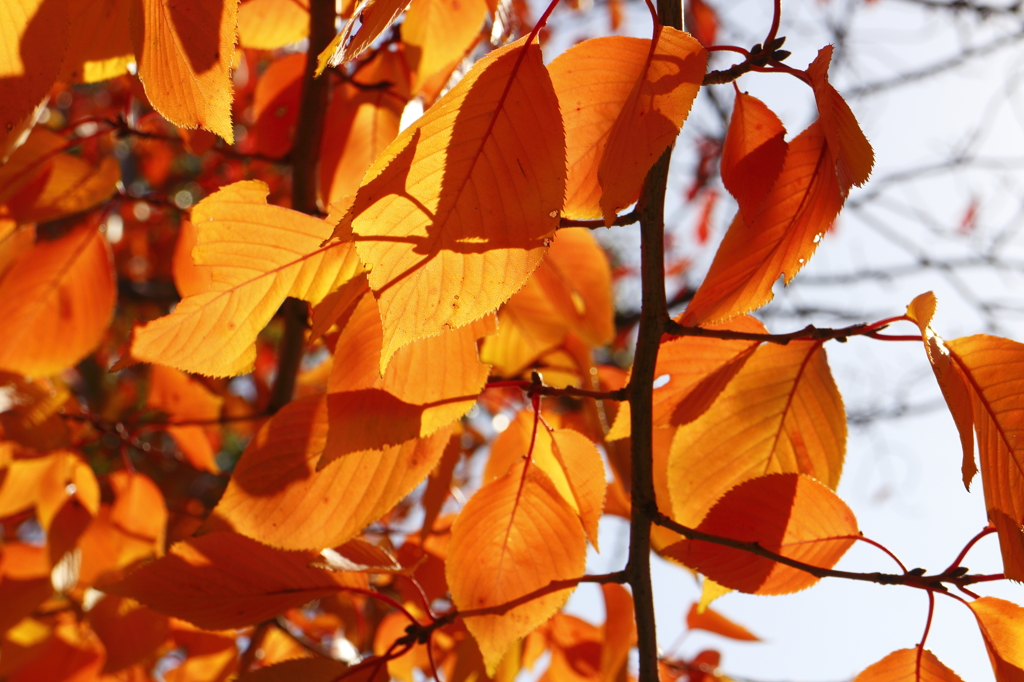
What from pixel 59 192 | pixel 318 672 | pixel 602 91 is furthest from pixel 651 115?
pixel 59 192

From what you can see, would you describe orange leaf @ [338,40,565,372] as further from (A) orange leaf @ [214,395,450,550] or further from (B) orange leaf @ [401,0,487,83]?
(B) orange leaf @ [401,0,487,83]

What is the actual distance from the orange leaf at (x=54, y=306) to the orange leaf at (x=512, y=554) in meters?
0.62

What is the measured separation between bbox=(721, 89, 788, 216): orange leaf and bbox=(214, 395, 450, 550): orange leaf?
28 cm

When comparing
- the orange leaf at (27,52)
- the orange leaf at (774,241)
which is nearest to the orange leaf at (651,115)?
the orange leaf at (774,241)

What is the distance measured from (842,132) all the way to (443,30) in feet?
1.42

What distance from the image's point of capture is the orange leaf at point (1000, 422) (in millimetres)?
442

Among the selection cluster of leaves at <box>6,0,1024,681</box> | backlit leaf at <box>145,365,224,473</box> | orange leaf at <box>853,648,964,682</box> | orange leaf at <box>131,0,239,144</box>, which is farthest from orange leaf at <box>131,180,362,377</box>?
backlit leaf at <box>145,365,224,473</box>

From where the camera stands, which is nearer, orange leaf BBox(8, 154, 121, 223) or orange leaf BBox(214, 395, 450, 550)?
orange leaf BBox(214, 395, 450, 550)

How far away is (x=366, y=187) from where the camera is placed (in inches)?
15.5

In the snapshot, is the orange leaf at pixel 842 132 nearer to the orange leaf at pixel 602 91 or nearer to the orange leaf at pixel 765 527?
the orange leaf at pixel 602 91

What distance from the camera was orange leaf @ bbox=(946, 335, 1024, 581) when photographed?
1.45 ft

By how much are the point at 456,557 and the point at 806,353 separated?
348mm

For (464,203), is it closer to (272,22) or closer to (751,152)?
(751,152)

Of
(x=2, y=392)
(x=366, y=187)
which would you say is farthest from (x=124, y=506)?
(x=366, y=187)
